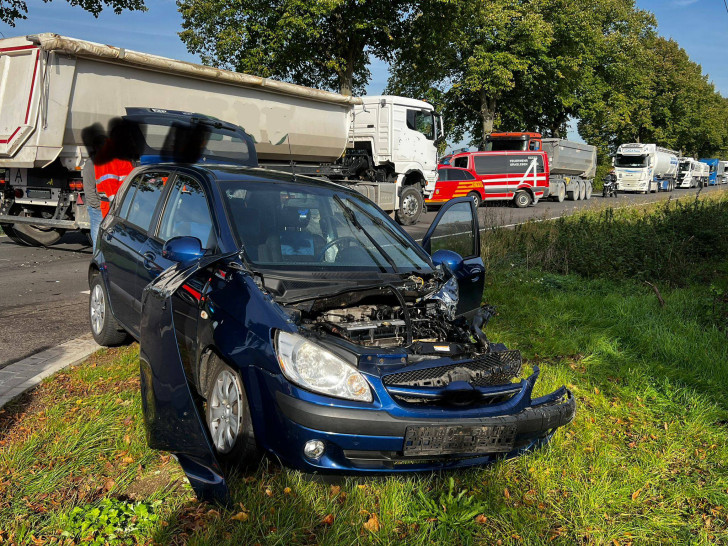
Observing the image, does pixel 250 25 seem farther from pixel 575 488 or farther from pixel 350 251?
pixel 575 488

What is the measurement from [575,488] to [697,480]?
76 centimetres

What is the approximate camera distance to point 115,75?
420 inches

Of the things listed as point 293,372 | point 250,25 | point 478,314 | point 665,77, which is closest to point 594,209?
point 478,314

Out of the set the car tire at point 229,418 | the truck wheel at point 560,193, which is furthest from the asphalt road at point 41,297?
the truck wheel at point 560,193

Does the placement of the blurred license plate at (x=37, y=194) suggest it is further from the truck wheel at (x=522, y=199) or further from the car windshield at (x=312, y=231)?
the truck wheel at (x=522, y=199)

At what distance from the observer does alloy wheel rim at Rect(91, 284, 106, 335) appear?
5.26 m

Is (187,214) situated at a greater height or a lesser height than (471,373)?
greater

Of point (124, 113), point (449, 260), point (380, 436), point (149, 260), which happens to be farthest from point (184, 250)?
point (124, 113)

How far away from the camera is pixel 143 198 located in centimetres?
493

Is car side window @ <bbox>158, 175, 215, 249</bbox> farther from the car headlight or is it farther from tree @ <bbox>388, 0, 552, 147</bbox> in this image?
tree @ <bbox>388, 0, 552, 147</bbox>

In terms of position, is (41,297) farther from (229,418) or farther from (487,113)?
(487,113)

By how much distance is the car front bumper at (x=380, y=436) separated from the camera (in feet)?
9.06

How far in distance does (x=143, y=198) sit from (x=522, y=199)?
23059 millimetres

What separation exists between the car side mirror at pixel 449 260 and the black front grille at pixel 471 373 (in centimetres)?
114
